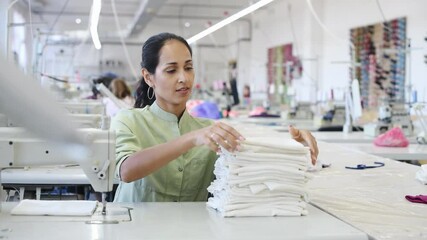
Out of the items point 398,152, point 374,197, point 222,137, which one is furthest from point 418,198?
point 398,152

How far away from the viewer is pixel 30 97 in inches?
25.5

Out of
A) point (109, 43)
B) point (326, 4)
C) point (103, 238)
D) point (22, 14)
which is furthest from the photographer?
point (109, 43)

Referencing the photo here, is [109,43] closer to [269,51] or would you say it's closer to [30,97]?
[269,51]

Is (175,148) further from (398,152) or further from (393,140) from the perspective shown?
(393,140)

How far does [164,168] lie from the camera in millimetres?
1920

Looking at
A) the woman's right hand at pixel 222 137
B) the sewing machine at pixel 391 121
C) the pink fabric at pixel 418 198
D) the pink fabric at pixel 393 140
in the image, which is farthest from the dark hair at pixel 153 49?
the sewing machine at pixel 391 121

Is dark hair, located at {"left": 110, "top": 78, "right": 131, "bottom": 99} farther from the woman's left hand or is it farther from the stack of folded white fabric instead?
the stack of folded white fabric

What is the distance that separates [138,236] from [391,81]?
6.99 meters

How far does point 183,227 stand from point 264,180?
0.98 ft

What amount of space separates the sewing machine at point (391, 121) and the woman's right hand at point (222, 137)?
3365mm

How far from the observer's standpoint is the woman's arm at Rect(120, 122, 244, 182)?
4.99ft

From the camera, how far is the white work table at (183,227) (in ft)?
4.28

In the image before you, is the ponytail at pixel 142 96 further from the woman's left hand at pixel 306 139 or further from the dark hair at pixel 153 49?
the woman's left hand at pixel 306 139

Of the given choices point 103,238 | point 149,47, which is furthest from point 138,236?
point 149,47
